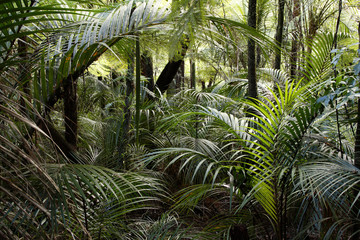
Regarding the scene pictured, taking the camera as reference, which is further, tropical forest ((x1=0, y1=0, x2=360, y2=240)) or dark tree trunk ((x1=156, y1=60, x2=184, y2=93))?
dark tree trunk ((x1=156, y1=60, x2=184, y2=93))

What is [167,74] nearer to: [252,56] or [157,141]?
[157,141]

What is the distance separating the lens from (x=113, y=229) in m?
1.61

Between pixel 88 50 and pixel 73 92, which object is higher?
pixel 88 50

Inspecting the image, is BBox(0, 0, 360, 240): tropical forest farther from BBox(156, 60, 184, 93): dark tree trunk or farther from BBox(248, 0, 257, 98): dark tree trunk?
BBox(156, 60, 184, 93): dark tree trunk

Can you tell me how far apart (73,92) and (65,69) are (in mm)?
643

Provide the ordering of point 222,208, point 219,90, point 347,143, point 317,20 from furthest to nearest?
point 219,90, point 317,20, point 222,208, point 347,143

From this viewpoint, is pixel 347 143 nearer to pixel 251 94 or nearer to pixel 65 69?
pixel 251 94

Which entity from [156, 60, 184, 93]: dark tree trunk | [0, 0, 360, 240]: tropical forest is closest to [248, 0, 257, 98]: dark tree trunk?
[0, 0, 360, 240]: tropical forest


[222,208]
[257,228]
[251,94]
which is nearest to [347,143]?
[251,94]

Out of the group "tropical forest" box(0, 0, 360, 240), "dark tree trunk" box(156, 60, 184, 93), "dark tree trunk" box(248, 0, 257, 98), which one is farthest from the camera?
"dark tree trunk" box(156, 60, 184, 93)

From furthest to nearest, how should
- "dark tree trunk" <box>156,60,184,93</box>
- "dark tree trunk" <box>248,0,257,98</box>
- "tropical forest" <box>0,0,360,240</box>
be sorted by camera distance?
1. "dark tree trunk" <box>156,60,184,93</box>
2. "dark tree trunk" <box>248,0,257,98</box>
3. "tropical forest" <box>0,0,360,240</box>

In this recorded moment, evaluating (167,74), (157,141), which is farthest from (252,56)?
(167,74)

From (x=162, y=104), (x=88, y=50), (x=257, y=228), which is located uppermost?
(x=88, y=50)

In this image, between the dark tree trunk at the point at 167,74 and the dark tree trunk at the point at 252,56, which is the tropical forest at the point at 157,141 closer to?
the dark tree trunk at the point at 252,56
